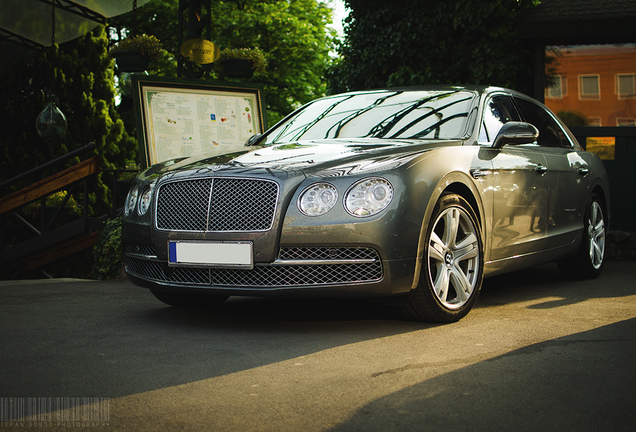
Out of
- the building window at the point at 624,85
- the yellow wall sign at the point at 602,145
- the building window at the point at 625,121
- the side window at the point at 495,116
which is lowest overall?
the yellow wall sign at the point at 602,145

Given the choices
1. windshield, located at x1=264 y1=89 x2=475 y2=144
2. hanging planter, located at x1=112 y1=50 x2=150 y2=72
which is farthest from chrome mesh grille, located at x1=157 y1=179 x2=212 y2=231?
hanging planter, located at x1=112 y1=50 x2=150 y2=72

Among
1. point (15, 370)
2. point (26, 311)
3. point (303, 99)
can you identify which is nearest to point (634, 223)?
point (26, 311)

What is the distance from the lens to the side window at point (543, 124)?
598cm

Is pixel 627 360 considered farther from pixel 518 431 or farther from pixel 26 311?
Result: pixel 26 311

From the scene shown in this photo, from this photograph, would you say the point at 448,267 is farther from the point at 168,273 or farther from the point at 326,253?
the point at 168,273

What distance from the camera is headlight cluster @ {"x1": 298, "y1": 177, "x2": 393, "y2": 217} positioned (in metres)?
3.88

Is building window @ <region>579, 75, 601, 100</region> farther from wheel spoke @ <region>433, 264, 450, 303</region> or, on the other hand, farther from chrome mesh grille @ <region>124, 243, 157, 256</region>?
chrome mesh grille @ <region>124, 243, 157, 256</region>

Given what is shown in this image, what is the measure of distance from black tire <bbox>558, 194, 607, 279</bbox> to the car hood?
2294 millimetres

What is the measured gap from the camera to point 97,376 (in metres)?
3.23

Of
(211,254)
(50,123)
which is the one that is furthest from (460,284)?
(50,123)

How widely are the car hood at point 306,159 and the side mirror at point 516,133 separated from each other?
14.6 inches

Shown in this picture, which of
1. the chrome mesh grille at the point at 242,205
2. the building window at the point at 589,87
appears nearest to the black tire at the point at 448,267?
the chrome mesh grille at the point at 242,205

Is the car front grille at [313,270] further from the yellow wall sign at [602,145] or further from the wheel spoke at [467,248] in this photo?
the yellow wall sign at [602,145]

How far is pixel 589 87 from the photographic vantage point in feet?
33.8
